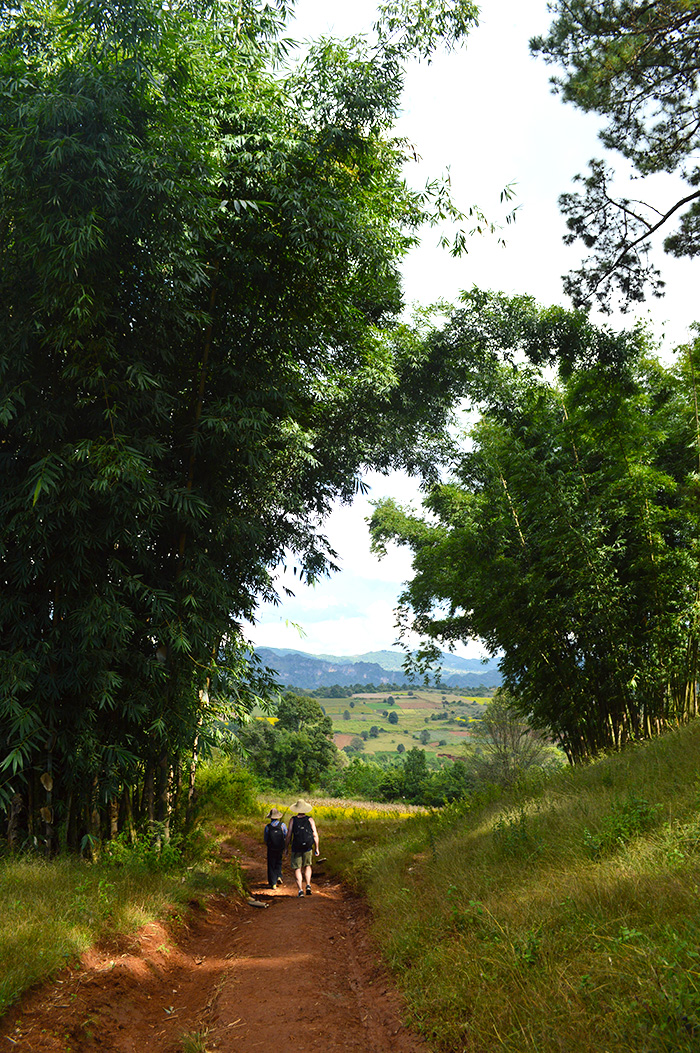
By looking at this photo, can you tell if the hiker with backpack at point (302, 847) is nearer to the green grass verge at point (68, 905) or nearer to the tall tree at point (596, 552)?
the green grass verge at point (68, 905)

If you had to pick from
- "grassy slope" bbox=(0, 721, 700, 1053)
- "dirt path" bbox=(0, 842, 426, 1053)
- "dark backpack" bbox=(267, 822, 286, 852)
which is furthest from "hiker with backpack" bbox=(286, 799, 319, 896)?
"dirt path" bbox=(0, 842, 426, 1053)

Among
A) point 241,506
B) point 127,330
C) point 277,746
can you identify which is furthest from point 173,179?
point 277,746

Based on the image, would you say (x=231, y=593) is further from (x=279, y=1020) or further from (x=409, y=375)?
(x=409, y=375)

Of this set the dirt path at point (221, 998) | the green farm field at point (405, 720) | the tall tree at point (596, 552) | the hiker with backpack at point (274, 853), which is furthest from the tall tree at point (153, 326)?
the green farm field at point (405, 720)

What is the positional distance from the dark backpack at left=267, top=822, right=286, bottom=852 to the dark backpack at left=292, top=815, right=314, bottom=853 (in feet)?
0.62

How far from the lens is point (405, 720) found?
142125 millimetres

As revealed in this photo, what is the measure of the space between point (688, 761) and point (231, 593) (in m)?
4.87

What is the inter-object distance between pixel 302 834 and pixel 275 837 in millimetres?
377

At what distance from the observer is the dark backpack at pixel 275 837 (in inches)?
320

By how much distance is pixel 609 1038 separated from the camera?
2441 mm

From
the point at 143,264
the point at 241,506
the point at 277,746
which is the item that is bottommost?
the point at 277,746

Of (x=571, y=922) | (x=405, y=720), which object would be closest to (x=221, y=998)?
(x=571, y=922)

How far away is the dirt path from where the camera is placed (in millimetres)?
3326

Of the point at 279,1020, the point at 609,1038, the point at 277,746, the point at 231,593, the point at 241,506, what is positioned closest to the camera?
the point at 609,1038
